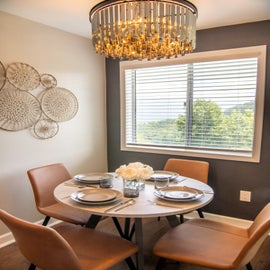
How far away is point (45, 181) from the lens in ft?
8.25

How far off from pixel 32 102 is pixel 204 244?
6.79 ft

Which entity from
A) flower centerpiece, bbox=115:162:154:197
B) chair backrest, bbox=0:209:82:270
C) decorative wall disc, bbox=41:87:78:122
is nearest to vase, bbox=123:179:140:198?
flower centerpiece, bbox=115:162:154:197

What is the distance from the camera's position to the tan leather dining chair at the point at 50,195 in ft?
7.34

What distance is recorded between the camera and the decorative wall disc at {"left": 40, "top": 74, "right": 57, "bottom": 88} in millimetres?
2816

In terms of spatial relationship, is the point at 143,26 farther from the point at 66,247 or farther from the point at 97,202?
the point at 66,247

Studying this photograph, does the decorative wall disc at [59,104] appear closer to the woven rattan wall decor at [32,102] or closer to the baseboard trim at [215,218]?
the woven rattan wall decor at [32,102]

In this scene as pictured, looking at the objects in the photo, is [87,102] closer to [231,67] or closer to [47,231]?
[231,67]

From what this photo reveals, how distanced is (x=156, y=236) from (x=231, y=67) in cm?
198

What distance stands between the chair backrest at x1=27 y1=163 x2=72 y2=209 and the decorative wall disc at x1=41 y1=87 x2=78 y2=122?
0.62m

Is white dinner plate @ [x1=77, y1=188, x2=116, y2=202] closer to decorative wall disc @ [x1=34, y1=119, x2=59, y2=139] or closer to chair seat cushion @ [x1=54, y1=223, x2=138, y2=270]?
chair seat cushion @ [x1=54, y1=223, x2=138, y2=270]

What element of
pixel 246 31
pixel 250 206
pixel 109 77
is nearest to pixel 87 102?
pixel 109 77

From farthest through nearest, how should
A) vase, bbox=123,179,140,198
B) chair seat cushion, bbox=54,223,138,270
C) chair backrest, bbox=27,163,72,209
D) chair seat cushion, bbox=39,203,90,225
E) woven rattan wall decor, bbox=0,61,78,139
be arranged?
woven rattan wall decor, bbox=0,61,78,139
chair backrest, bbox=27,163,72,209
chair seat cushion, bbox=39,203,90,225
vase, bbox=123,179,140,198
chair seat cushion, bbox=54,223,138,270

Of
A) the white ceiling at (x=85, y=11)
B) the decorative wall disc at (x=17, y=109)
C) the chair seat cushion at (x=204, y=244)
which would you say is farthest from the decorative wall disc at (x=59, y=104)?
the chair seat cushion at (x=204, y=244)

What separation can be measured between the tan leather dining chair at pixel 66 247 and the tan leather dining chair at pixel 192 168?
1211 mm
